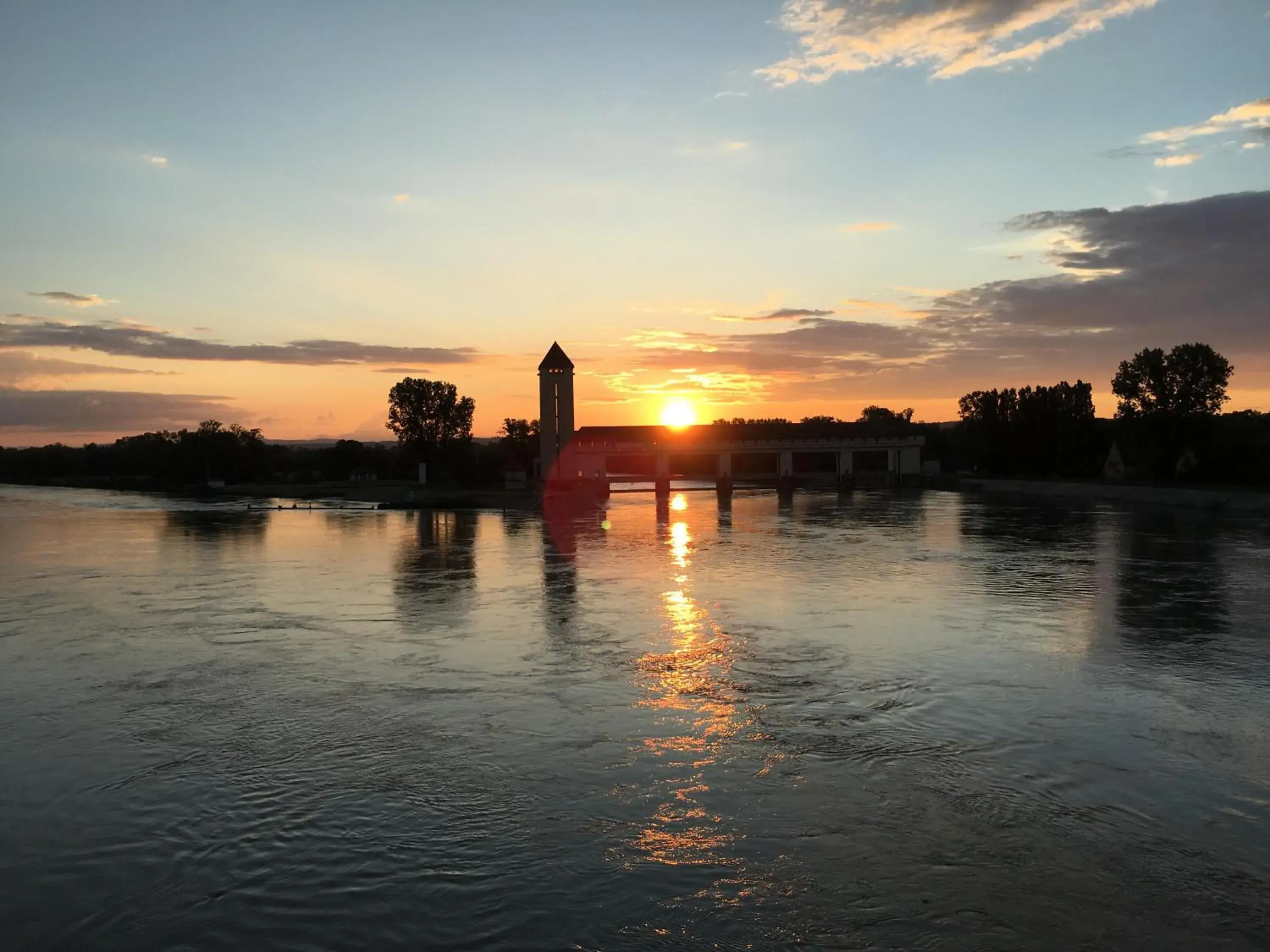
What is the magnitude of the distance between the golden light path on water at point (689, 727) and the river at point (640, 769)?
6 cm

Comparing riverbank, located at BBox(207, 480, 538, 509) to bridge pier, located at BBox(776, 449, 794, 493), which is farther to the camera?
bridge pier, located at BBox(776, 449, 794, 493)

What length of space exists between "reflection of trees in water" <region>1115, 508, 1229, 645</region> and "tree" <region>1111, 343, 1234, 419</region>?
37.4 meters

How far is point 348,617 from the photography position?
2052cm

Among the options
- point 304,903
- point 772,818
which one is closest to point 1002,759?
point 772,818

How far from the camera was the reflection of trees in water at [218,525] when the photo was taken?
43781mm

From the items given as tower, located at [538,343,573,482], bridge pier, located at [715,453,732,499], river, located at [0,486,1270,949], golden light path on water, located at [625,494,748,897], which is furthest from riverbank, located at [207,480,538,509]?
golden light path on water, located at [625,494,748,897]

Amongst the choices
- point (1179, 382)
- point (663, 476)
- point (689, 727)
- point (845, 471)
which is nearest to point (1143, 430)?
point (1179, 382)

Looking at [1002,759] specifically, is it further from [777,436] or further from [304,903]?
[777,436]

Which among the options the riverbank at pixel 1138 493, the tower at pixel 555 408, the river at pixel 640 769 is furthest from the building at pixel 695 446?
the river at pixel 640 769

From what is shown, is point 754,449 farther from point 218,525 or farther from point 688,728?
point 688,728

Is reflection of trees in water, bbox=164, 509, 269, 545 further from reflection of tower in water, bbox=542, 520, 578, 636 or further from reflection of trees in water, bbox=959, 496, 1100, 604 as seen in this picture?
reflection of trees in water, bbox=959, 496, 1100, 604

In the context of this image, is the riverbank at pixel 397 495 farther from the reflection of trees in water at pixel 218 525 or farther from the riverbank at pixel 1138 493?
the riverbank at pixel 1138 493

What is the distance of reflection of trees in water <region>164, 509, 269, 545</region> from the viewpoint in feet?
144

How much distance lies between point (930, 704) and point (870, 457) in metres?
91.5
